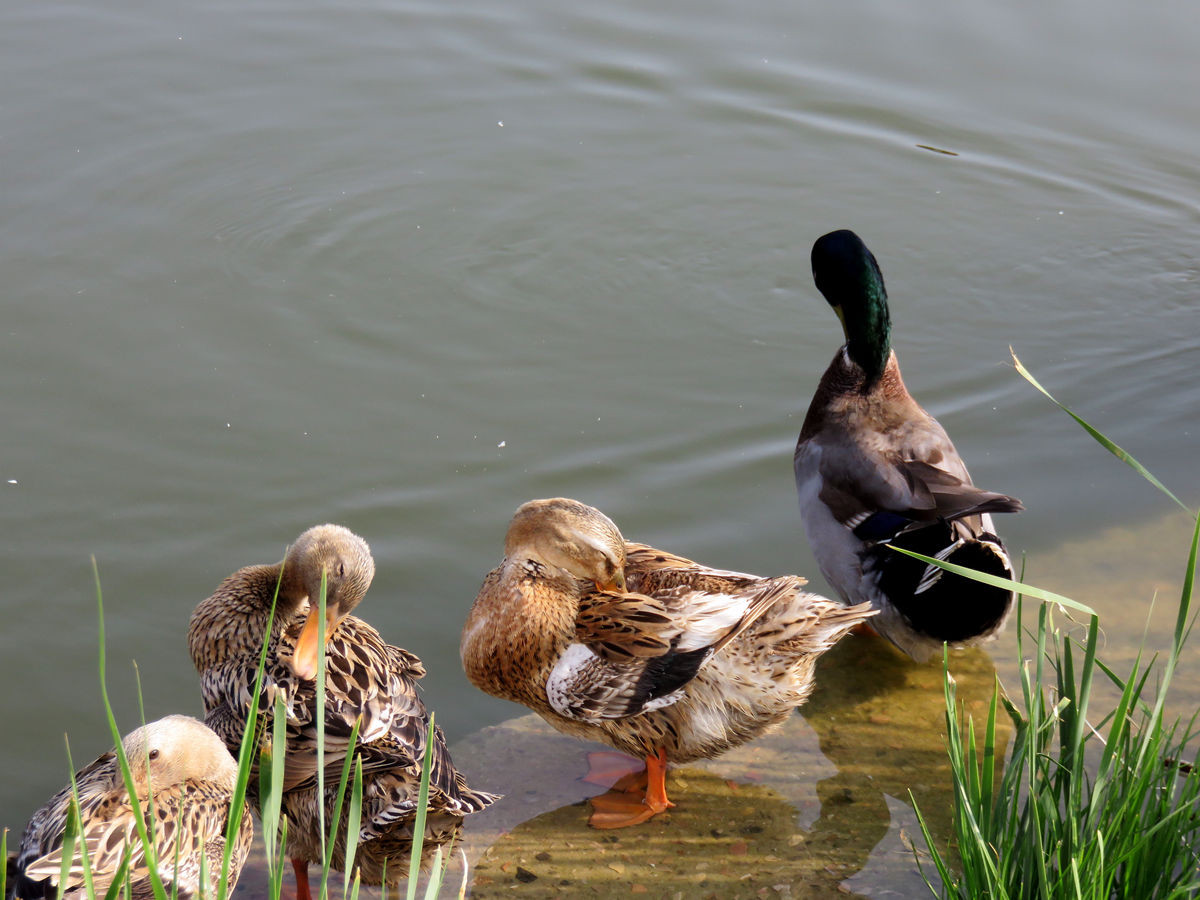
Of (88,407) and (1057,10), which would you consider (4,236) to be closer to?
(88,407)

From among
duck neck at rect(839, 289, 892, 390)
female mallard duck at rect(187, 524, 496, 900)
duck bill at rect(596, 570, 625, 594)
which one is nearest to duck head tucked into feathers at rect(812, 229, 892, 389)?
duck neck at rect(839, 289, 892, 390)

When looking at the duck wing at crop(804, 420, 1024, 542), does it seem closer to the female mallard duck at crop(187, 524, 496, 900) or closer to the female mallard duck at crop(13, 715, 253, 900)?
the female mallard duck at crop(187, 524, 496, 900)

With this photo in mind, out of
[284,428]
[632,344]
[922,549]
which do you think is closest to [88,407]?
[284,428]

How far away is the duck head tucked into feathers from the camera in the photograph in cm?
488

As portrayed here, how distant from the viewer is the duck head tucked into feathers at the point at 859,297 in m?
4.88

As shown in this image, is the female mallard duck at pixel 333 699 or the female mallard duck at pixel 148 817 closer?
the female mallard duck at pixel 148 817

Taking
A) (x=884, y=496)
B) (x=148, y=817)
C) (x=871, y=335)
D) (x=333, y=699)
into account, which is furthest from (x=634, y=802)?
(x=871, y=335)

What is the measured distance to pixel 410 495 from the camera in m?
5.16

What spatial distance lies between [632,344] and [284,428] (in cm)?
174

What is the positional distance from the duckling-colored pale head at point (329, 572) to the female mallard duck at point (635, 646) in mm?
469

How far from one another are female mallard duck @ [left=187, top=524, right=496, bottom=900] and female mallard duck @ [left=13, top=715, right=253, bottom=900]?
16cm

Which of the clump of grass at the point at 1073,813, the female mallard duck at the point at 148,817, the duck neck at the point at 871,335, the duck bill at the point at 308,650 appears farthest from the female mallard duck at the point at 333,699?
the duck neck at the point at 871,335

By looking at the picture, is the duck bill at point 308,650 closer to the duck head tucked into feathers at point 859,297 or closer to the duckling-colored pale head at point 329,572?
the duckling-colored pale head at point 329,572

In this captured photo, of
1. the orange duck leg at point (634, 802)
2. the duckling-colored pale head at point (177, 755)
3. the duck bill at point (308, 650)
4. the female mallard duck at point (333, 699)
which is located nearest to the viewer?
the duckling-colored pale head at point (177, 755)
